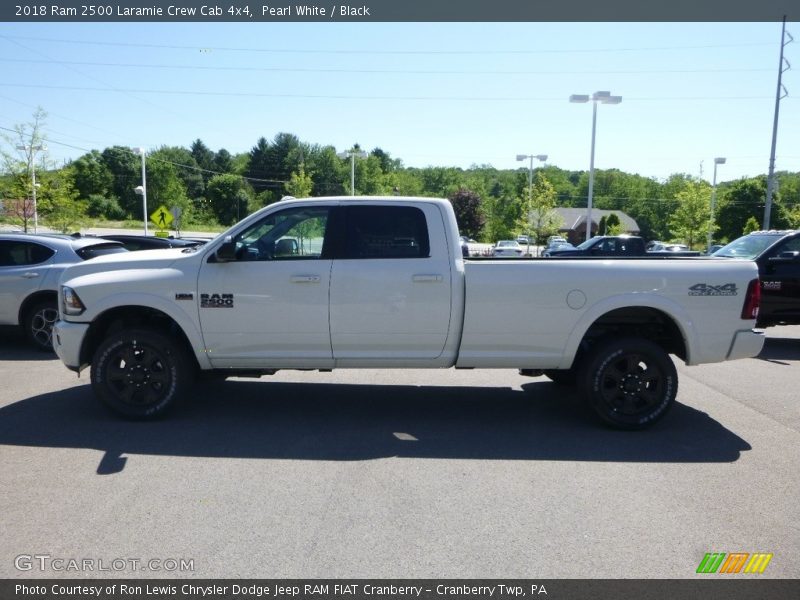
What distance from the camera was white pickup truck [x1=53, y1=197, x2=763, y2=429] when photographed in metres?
5.84

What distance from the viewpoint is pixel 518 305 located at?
19.1ft

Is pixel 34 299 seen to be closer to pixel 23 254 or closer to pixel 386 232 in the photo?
pixel 23 254

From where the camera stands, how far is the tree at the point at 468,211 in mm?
75000

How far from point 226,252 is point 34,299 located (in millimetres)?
5122

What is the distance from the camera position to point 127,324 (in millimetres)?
6281

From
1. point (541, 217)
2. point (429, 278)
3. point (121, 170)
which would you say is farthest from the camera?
point (121, 170)

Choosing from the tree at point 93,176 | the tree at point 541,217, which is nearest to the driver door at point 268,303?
the tree at point 541,217

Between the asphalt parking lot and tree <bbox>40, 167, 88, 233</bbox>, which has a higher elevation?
tree <bbox>40, 167, 88, 233</bbox>

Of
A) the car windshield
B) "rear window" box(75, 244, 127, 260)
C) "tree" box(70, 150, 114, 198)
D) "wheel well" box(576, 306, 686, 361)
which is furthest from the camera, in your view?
"tree" box(70, 150, 114, 198)

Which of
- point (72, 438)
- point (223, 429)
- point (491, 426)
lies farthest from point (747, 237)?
point (72, 438)

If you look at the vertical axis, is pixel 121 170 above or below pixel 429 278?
above

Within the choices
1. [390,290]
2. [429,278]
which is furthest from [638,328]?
[390,290]

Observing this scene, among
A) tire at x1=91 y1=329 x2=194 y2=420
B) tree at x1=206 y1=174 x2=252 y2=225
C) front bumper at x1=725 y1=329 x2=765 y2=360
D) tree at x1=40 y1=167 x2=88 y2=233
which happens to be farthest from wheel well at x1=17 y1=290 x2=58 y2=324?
tree at x1=206 y1=174 x2=252 y2=225

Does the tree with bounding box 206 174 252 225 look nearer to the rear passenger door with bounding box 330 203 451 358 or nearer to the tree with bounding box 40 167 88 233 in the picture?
the tree with bounding box 40 167 88 233
